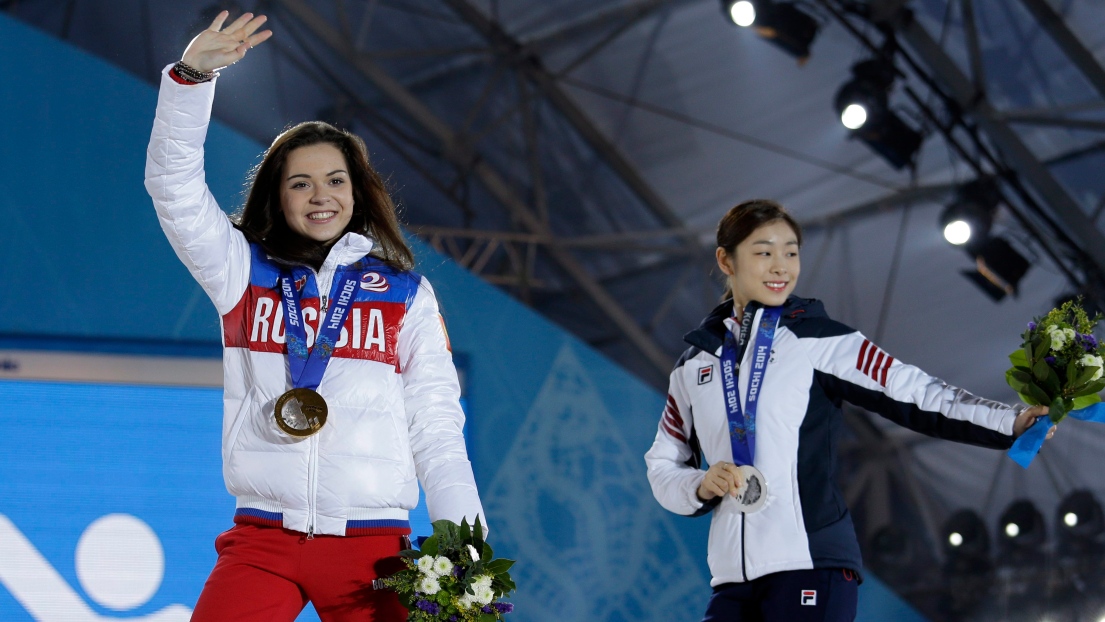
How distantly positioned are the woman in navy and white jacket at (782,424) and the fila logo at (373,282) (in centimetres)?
83

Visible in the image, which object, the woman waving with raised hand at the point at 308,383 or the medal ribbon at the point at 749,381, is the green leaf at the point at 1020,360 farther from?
the woman waving with raised hand at the point at 308,383

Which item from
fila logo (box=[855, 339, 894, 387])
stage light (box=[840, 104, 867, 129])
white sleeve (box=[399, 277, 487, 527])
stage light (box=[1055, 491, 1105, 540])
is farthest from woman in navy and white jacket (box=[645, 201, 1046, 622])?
stage light (box=[1055, 491, 1105, 540])

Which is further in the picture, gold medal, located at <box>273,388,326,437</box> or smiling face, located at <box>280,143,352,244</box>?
smiling face, located at <box>280,143,352,244</box>

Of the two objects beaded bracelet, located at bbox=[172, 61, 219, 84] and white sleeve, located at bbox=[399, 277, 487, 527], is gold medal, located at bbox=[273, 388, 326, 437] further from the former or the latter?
beaded bracelet, located at bbox=[172, 61, 219, 84]

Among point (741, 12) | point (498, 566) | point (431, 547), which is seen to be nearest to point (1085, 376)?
point (498, 566)

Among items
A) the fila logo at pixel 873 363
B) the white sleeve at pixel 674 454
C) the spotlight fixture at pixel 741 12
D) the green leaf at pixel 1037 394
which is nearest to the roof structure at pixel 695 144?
the spotlight fixture at pixel 741 12

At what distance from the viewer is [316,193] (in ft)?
7.20

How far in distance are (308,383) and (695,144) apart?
667 cm

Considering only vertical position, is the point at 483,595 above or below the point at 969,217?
below

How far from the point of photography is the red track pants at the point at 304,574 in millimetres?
1902

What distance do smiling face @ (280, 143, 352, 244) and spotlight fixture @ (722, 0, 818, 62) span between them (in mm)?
4498

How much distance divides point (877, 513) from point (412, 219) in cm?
503

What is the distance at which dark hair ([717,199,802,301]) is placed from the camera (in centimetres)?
274

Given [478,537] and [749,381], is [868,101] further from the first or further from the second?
[478,537]
